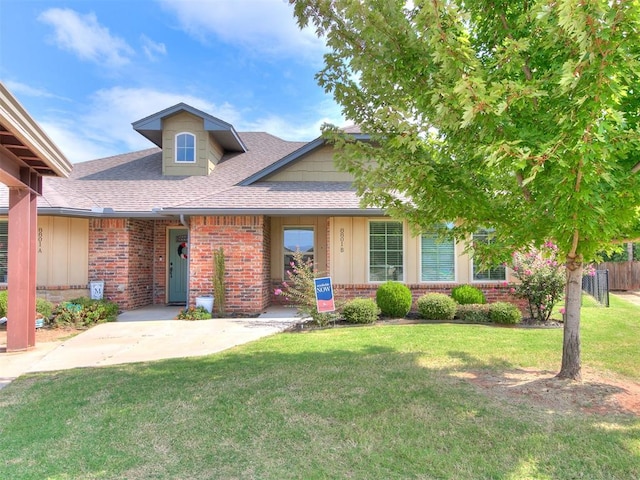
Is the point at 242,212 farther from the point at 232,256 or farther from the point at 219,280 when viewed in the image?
the point at 219,280

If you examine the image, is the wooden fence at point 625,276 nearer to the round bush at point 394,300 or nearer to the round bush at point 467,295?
the round bush at point 467,295

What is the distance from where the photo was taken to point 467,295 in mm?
9992

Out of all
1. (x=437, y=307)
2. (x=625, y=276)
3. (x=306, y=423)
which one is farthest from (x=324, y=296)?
(x=625, y=276)

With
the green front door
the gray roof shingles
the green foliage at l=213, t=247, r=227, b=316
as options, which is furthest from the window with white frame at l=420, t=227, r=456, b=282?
the green front door

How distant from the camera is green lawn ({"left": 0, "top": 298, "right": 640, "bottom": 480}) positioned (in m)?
2.99

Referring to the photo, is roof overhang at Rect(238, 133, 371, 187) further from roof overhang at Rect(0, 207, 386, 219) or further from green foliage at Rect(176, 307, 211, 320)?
green foliage at Rect(176, 307, 211, 320)

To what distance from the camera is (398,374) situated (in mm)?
5219

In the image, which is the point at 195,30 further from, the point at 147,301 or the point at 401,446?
the point at 401,446

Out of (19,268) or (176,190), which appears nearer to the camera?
(19,268)

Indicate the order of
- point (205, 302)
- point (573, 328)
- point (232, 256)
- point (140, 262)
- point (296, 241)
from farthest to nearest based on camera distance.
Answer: point (296, 241)
point (140, 262)
point (232, 256)
point (205, 302)
point (573, 328)

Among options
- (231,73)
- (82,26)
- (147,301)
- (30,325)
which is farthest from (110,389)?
(231,73)

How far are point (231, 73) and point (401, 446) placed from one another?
14311 mm

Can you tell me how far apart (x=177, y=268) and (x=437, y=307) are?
7.78 m

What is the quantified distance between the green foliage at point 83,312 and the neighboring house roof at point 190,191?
2213 mm
